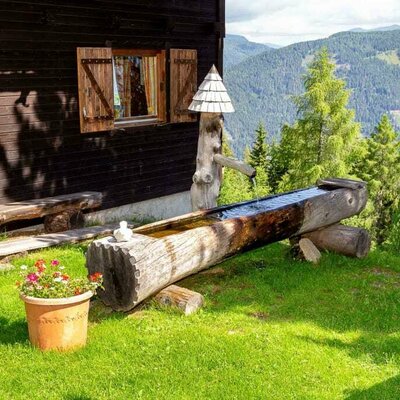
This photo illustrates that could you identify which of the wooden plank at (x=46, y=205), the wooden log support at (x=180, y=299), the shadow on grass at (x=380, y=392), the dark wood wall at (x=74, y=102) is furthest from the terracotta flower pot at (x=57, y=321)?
the dark wood wall at (x=74, y=102)

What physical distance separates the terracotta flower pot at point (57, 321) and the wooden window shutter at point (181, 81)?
21.8ft

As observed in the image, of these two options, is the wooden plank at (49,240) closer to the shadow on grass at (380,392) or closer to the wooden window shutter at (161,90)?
the wooden window shutter at (161,90)

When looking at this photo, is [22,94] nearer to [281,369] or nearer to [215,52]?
[215,52]

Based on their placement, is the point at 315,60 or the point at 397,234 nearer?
the point at 397,234

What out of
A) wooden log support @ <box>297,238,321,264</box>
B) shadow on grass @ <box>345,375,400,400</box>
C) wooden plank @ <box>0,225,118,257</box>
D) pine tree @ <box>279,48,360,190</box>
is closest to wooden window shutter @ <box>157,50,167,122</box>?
wooden plank @ <box>0,225,118,257</box>

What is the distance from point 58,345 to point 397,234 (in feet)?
22.3

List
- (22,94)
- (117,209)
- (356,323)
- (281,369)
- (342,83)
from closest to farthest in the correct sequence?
1. (281,369)
2. (356,323)
3. (22,94)
4. (117,209)
5. (342,83)

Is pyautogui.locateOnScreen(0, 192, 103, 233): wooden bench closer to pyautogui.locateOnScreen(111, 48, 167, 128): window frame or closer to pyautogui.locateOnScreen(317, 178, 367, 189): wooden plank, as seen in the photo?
pyautogui.locateOnScreen(111, 48, 167, 128): window frame

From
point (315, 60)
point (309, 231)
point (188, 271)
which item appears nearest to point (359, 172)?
point (315, 60)

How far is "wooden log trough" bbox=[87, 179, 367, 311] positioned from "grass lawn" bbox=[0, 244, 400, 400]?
18.1 inches

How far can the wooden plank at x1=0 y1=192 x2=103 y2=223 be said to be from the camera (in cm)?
773

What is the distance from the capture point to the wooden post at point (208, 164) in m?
7.34

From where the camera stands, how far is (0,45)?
26.3 feet

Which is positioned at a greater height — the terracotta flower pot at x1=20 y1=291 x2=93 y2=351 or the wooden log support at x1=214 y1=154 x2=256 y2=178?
the wooden log support at x1=214 y1=154 x2=256 y2=178
